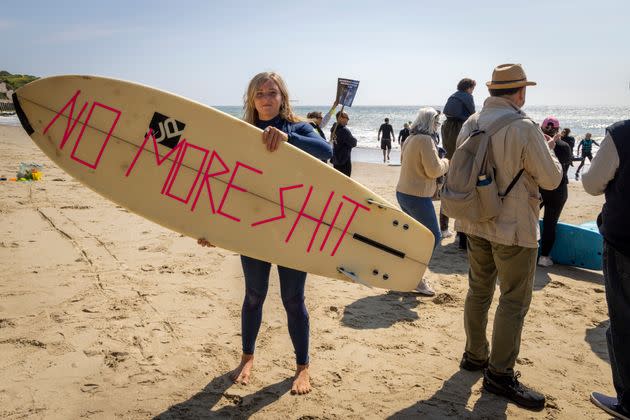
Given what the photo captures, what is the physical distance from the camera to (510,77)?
2227 mm

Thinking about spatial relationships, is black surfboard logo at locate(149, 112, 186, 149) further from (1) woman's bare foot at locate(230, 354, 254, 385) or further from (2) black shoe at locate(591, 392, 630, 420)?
(2) black shoe at locate(591, 392, 630, 420)

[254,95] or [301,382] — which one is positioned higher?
[254,95]

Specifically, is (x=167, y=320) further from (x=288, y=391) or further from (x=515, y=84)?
(x=515, y=84)

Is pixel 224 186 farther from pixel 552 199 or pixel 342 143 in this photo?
pixel 342 143

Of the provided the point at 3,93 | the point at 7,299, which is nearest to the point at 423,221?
the point at 7,299

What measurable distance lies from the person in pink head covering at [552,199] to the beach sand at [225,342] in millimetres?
270

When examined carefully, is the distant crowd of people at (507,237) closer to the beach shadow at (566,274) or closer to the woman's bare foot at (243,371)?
the woman's bare foot at (243,371)

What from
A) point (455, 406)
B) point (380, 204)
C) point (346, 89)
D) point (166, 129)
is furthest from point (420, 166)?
point (346, 89)

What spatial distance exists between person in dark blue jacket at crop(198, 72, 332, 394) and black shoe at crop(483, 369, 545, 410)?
0.97 m

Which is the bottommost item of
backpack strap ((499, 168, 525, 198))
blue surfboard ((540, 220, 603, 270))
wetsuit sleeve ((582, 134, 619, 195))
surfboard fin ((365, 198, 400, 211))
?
blue surfboard ((540, 220, 603, 270))

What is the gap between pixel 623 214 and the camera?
1.95m

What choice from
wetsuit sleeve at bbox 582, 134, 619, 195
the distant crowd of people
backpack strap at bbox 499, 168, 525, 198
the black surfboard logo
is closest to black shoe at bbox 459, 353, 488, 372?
the distant crowd of people

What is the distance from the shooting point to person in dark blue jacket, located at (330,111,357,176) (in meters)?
6.56

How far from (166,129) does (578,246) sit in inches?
161
